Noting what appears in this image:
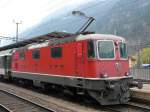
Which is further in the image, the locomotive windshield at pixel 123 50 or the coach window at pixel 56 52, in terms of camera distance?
the coach window at pixel 56 52

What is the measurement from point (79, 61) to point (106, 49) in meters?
1.31

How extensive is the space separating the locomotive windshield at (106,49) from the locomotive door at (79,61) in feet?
2.79

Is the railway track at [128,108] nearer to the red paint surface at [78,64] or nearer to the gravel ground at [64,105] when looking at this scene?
the gravel ground at [64,105]

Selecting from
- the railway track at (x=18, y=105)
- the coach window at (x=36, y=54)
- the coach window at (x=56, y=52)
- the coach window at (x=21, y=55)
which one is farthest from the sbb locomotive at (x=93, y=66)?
the coach window at (x=21, y=55)

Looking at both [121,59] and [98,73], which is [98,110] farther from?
[121,59]

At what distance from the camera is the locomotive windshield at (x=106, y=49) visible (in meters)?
15.9

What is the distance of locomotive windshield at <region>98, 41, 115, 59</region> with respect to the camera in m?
15.9

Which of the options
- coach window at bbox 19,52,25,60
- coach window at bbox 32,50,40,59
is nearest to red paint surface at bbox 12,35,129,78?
coach window at bbox 32,50,40,59

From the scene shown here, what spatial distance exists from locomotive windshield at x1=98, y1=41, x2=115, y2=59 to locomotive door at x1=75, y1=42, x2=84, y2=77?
85 centimetres

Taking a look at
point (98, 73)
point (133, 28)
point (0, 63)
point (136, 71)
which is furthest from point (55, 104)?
point (133, 28)

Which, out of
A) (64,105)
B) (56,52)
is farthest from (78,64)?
(56,52)

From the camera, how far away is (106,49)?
53.2 ft

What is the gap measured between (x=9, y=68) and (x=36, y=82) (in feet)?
25.4

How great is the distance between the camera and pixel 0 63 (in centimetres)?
3247
